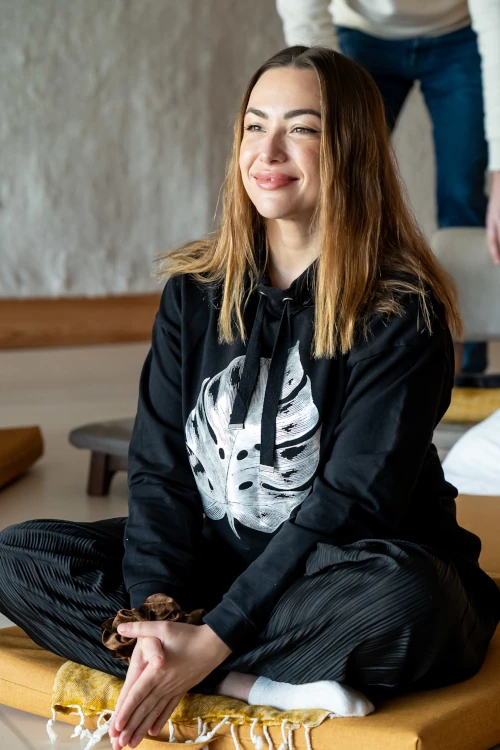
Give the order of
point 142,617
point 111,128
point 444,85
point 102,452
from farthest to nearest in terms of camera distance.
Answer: point 111,128
point 102,452
point 444,85
point 142,617

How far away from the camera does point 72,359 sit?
4645 mm

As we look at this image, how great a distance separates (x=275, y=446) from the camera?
1396 millimetres

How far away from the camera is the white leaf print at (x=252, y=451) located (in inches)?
54.7

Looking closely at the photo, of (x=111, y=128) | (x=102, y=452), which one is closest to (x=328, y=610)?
(x=102, y=452)

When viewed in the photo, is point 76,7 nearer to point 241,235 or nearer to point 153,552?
point 241,235

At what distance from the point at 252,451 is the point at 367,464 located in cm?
17

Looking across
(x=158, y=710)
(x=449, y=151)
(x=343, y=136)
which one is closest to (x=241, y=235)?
(x=343, y=136)

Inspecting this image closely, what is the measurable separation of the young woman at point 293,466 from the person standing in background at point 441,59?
35.8 inches

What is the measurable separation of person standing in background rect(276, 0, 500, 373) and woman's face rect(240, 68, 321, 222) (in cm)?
88

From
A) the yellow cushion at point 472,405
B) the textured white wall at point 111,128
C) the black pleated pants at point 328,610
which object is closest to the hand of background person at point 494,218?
the yellow cushion at point 472,405

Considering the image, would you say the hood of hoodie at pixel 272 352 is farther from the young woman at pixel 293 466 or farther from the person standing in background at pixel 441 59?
the person standing in background at pixel 441 59

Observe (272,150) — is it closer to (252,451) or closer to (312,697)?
(252,451)

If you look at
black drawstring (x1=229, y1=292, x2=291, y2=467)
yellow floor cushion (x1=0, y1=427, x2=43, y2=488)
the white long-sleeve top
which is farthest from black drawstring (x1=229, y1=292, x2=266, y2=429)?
yellow floor cushion (x1=0, y1=427, x2=43, y2=488)

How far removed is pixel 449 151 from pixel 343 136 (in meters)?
1.25
